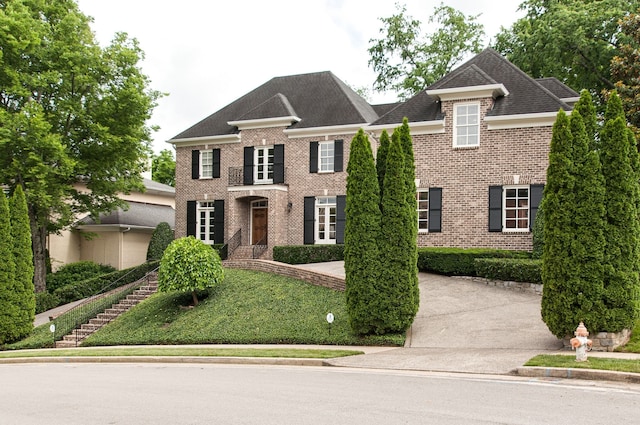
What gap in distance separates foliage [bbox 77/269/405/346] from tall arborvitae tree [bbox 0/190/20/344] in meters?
3.00

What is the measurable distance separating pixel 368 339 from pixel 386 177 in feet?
13.5

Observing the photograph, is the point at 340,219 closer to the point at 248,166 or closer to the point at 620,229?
the point at 248,166

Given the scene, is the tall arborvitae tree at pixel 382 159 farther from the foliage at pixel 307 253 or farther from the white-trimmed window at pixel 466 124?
the foliage at pixel 307 253

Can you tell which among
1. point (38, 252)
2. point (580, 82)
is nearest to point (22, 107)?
point (38, 252)

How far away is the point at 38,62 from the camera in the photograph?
93.9 ft

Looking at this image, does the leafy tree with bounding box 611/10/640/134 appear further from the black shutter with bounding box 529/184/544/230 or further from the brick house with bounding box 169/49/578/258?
the black shutter with bounding box 529/184/544/230

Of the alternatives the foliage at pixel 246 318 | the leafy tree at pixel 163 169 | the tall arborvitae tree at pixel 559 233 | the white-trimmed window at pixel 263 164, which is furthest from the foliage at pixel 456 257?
the leafy tree at pixel 163 169

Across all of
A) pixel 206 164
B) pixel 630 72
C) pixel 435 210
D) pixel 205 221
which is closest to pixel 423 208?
pixel 435 210

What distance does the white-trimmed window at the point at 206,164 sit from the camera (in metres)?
34.3

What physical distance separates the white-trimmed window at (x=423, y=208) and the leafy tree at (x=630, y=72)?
788 centimetres

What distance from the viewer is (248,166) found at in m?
32.5

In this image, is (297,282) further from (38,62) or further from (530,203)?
(38,62)

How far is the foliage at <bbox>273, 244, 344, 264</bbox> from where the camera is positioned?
2789cm

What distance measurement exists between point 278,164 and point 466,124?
10606mm
